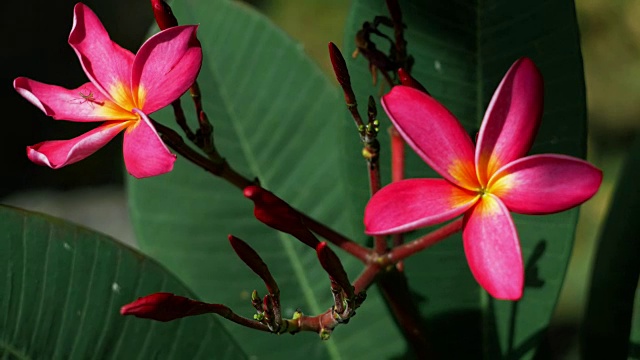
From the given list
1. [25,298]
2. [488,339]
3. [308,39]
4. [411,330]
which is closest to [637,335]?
[488,339]

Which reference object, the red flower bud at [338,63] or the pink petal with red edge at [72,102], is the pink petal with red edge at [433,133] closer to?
the red flower bud at [338,63]

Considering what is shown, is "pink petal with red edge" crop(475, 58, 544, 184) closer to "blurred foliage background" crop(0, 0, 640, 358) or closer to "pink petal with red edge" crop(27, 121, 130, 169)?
"pink petal with red edge" crop(27, 121, 130, 169)

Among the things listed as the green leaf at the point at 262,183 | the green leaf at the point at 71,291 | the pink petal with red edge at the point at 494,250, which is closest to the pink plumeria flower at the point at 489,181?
the pink petal with red edge at the point at 494,250

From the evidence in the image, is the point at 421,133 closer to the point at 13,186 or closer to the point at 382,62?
the point at 382,62

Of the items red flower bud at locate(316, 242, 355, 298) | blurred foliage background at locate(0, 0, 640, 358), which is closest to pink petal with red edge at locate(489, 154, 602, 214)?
red flower bud at locate(316, 242, 355, 298)

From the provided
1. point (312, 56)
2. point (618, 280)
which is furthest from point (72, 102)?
point (312, 56)

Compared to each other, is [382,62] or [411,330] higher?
[382,62]
